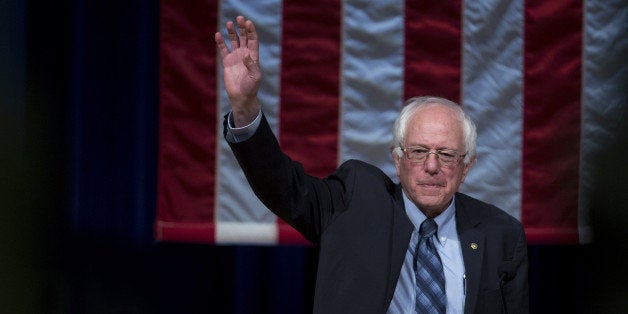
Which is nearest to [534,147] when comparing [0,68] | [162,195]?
[162,195]

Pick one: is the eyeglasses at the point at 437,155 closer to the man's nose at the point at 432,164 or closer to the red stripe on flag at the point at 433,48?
the man's nose at the point at 432,164

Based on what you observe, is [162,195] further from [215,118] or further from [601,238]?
[601,238]

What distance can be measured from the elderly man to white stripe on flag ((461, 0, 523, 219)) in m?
0.64

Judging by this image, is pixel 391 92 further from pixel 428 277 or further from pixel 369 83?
pixel 428 277

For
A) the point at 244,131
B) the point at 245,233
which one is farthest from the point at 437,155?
the point at 245,233

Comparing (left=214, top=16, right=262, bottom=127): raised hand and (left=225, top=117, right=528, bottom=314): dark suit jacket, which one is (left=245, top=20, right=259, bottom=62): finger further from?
(left=225, top=117, right=528, bottom=314): dark suit jacket

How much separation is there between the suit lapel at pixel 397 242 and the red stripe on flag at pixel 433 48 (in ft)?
2.61

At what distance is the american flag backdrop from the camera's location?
227 cm

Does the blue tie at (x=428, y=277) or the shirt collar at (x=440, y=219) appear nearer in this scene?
the blue tie at (x=428, y=277)

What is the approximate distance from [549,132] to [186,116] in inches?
42.6

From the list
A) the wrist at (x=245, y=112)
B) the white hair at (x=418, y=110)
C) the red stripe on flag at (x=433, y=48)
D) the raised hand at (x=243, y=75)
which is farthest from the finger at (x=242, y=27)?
the red stripe on flag at (x=433, y=48)

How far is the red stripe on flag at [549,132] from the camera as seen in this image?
93.3 inches

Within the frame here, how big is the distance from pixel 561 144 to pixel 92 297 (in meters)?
1.46

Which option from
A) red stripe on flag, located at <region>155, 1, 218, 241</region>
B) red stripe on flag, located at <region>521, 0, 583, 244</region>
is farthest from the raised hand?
red stripe on flag, located at <region>521, 0, 583, 244</region>
